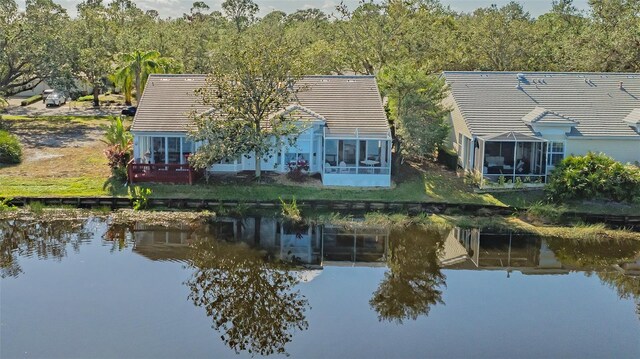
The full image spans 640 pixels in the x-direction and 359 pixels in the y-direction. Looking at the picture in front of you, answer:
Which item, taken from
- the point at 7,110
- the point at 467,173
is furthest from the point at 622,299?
the point at 7,110

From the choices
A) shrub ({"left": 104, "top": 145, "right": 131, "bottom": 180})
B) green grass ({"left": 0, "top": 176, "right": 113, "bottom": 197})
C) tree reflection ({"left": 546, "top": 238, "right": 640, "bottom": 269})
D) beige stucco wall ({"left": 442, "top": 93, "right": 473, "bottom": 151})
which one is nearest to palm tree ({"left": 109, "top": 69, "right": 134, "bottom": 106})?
shrub ({"left": 104, "top": 145, "right": 131, "bottom": 180})

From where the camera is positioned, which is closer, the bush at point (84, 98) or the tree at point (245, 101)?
the tree at point (245, 101)

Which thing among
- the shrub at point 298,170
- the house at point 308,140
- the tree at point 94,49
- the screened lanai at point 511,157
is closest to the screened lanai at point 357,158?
the house at point 308,140

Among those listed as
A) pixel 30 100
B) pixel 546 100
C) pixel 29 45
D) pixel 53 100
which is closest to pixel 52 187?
pixel 29 45

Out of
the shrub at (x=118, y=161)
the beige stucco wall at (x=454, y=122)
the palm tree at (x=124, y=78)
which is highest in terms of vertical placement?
the palm tree at (x=124, y=78)

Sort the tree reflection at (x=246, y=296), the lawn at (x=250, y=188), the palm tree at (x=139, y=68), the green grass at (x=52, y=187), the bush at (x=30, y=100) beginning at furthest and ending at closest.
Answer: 1. the bush at (x=30, y=100)
2. the palm tree at (x=139, y=68)
3. the lawn at (x=250, y=188)
4. the green grass at (x=52, y=187)
5. the tree reflection at (x=246, y=296)

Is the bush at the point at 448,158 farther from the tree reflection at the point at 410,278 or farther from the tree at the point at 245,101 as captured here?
the tree at the point at 245,101

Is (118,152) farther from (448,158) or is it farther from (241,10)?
(241,10)

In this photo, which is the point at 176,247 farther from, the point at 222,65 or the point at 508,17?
the point at 508,17
